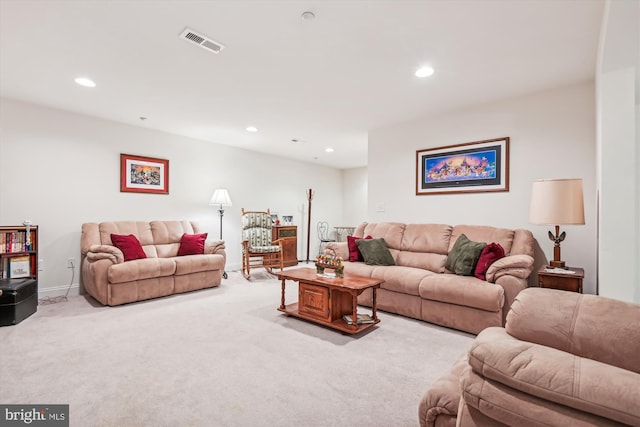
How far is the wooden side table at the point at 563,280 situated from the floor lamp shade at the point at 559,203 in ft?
1.38

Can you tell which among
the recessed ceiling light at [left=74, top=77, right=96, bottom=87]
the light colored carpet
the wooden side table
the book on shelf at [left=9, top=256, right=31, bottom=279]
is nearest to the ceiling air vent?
the recessed ceiling light at [left=74, top=77, right=96, bottom=87]

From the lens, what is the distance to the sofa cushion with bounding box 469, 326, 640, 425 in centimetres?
74

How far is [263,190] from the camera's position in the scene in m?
6.72

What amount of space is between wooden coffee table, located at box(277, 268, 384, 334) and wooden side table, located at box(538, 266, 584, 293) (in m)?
1.37

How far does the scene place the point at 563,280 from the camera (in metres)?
2.59

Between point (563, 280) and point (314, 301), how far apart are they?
7.13 ft

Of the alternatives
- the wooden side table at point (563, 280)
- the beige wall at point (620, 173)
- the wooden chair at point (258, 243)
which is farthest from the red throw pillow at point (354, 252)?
the beige wall at point (620, 173)

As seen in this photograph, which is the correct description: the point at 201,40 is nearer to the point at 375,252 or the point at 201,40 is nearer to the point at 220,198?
the point at 375,252

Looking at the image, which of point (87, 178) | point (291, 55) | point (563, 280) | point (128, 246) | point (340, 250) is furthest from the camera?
point (87, 178)

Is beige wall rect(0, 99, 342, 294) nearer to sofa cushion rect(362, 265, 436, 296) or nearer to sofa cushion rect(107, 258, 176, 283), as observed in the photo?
sofa cushion rect(107, 258, 176, 283)

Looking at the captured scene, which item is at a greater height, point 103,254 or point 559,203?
point 559,203

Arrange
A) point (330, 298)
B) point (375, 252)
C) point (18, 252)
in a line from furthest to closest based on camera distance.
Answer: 1. point (375, 252)
2. point (18, 252)
3. point (330, 298)

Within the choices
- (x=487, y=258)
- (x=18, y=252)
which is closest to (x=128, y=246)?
(x=18, y=252)

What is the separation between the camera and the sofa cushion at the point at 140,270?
3.61m
